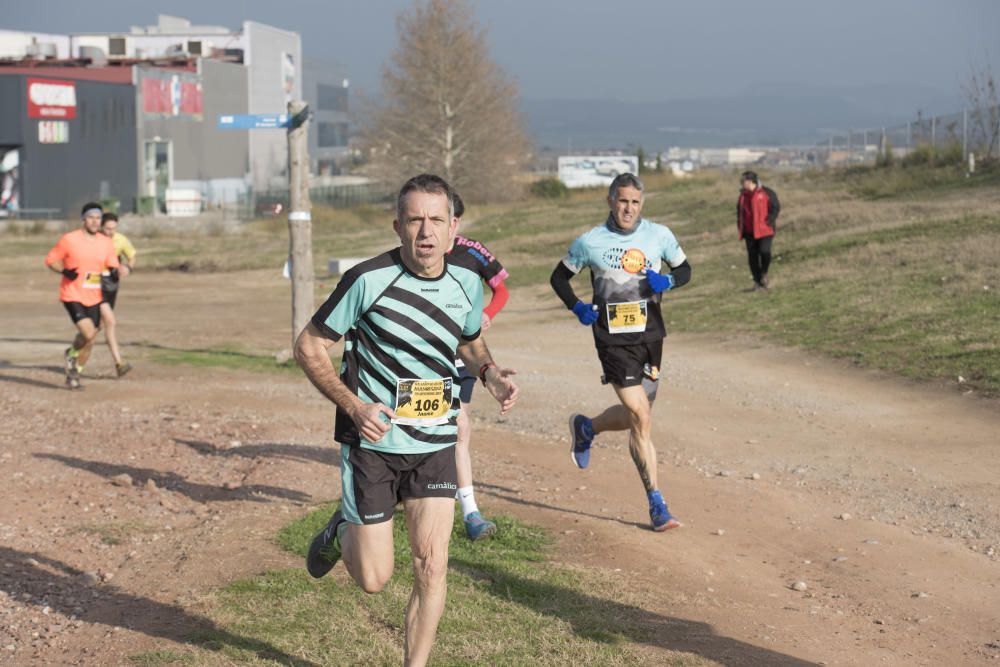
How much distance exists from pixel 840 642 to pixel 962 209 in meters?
22.0

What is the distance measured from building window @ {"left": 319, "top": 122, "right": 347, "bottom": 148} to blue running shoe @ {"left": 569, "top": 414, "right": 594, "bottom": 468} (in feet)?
391

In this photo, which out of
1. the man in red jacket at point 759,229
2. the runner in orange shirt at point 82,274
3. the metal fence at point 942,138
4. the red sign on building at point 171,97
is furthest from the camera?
the red sign on building at point 171,97

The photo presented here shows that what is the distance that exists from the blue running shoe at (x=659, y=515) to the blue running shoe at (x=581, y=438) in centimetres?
102

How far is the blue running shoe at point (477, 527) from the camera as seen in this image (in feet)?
25.8

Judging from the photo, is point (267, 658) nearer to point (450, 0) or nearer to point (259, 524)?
point (259, 524)

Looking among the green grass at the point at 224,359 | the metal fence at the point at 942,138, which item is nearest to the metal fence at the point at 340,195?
the metal fence at the point at 942,138

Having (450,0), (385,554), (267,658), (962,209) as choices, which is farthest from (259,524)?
(450,0)

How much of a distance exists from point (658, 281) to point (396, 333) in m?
3.50

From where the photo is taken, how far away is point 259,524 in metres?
8.29

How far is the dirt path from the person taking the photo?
6410 mm

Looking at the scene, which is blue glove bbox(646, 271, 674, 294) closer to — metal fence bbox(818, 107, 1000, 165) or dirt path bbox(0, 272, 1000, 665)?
dirt path bbox(0, 272, 1000, 665)

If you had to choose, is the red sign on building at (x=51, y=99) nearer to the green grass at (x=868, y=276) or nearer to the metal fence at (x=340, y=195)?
the metal fence at (x=340, y=195)

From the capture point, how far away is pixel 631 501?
9.12 m

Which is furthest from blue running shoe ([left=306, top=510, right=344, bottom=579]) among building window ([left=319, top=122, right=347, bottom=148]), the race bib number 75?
building window ([left=319, top=122, right=347, bottom=148])
